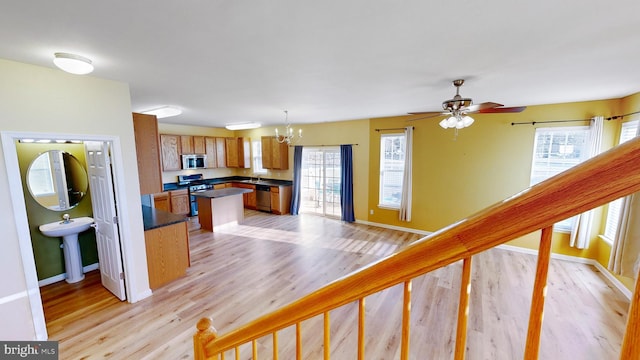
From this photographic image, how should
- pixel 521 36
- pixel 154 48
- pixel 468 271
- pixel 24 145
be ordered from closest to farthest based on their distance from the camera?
pixel 468 271 → pixel 521 36 → pixel 154 48 → pixel 24 145

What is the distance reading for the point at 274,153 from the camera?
7148 millimetres

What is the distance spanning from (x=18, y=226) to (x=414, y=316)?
3835 millimetres

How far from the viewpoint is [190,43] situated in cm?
181

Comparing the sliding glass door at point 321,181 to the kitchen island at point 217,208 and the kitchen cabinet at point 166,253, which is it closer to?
the kitchen island at point 217,208

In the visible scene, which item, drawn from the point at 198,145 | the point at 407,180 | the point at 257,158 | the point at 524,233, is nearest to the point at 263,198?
the point at 257,158

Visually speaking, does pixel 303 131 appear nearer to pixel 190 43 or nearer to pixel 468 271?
pixel 190 43

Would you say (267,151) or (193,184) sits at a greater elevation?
(267,151)

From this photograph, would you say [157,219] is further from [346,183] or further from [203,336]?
[346,183]

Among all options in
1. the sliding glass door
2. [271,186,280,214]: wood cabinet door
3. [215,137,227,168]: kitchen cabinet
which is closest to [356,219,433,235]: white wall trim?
the sliding glass door

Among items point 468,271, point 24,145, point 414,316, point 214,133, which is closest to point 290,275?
point 414,316

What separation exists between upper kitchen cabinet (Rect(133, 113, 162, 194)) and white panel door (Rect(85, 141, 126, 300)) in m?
0.36

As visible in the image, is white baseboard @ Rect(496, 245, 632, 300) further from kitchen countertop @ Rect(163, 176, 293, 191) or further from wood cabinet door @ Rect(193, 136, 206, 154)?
wood cabinet door @ Rect(193, 136, 206, 154)

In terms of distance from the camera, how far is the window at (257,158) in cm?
780

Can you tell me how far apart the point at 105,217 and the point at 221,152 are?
4.72m
